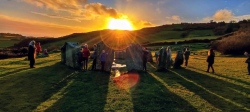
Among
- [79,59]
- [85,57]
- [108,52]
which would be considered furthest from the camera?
[108,52]

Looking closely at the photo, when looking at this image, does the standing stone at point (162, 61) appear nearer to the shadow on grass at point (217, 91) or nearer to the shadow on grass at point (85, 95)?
the shadow on grass at point (217, 91)

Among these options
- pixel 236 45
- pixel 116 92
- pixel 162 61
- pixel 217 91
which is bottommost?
pixel 217 91

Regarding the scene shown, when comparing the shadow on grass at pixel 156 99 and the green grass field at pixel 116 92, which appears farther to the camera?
the green grass field at pixel 116 92

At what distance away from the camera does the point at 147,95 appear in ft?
60.2

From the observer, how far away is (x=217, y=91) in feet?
67.2

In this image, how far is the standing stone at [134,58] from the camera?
29500mm

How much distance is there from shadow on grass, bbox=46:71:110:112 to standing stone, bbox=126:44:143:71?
511 cm

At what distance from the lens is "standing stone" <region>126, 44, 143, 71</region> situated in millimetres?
29500

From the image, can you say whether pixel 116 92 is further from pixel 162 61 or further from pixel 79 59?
pixel 162 61

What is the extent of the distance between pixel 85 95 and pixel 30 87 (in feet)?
17.8

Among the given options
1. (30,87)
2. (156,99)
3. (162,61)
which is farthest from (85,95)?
(162,61)

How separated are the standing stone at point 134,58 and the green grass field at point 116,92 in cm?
304

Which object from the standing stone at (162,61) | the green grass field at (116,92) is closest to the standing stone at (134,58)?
the standing stone at (162,61)

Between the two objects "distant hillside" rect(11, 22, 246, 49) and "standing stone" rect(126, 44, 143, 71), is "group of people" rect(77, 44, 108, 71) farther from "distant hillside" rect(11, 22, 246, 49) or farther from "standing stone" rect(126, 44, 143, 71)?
"distant hillside" rect(11, 22, 246, 49)
